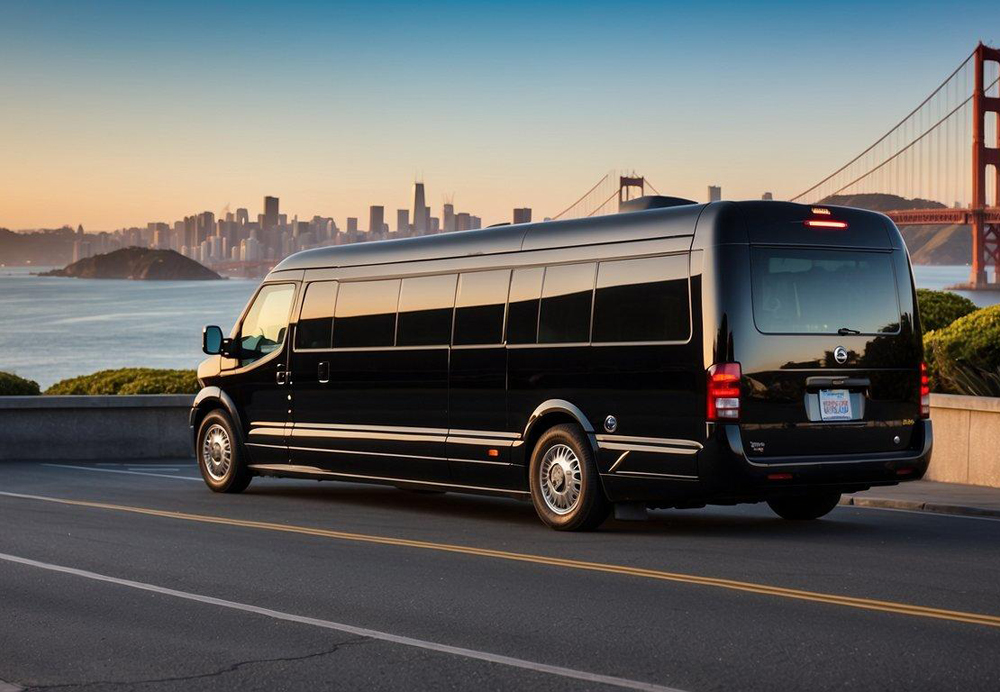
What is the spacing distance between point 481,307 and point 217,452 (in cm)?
436

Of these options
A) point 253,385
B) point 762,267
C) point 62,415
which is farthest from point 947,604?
point 62,415

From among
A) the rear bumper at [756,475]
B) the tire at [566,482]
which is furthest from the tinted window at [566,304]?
the rear bumper at [756,475]

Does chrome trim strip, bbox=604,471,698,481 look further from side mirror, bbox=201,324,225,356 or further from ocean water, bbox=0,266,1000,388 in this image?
ocean water, bbox=0,266,1000,388

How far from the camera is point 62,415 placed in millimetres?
22250

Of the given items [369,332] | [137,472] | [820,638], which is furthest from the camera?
[137,472]

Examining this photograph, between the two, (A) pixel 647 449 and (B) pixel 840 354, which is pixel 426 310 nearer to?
(A) pixel 647 449

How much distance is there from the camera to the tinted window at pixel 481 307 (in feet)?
42.4

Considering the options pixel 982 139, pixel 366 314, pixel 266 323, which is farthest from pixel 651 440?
pixel 982 139

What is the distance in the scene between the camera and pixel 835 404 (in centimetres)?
1154

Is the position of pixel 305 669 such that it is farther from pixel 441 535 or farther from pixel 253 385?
pixel 253 385

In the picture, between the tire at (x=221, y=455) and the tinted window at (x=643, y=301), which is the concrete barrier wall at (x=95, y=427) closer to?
the tire at (x=221, y=455)

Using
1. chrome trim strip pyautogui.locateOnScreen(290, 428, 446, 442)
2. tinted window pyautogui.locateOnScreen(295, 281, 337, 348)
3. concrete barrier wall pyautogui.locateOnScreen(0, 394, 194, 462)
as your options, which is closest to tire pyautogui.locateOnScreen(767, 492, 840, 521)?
chrome trim strip pyautogui.locateOnScreen(290, 428, 446, 442)

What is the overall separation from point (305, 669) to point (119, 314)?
18428 cm

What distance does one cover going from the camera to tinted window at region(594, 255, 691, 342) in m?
11.3
